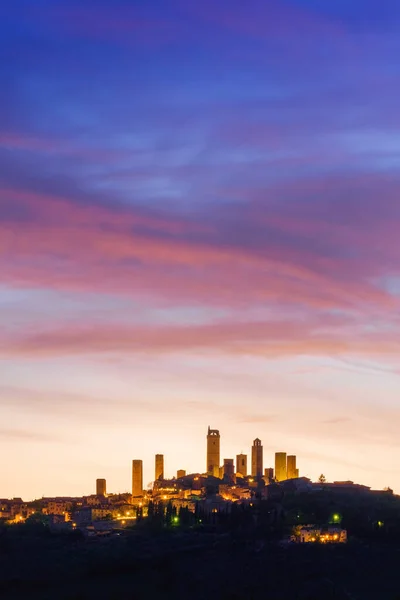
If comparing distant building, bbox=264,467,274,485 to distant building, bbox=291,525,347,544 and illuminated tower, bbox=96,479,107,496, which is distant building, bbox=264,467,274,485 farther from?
distant building, bbox=291,525,347,544

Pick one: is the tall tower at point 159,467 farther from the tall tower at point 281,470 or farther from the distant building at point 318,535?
the distant building at point 318,535

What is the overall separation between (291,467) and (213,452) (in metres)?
11.0

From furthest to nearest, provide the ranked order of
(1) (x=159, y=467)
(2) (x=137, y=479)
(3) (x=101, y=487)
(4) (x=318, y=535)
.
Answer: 1. (3) (x=101, y=487)
2. (1) (x=159, y=467)
3. (2) (x=137, y=479)
4. (4) (x=318, y=535)

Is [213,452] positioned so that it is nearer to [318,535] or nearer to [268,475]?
[268,475]

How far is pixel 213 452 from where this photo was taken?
570ft

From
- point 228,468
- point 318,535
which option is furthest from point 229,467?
point 318,535

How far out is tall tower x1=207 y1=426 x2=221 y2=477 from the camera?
170875mm

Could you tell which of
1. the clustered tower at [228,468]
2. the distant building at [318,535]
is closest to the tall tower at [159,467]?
the clustered tower at [228,468]

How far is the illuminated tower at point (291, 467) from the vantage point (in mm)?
168125

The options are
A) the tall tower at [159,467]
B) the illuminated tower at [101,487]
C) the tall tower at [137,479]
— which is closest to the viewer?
the tall tower at [137,479]

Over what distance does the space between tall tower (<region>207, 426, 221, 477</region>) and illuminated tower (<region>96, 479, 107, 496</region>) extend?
14242 mm

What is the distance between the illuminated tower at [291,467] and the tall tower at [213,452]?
946 cm

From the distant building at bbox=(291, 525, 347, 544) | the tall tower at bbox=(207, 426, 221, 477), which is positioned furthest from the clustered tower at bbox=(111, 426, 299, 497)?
the distant building at bbox=(291, 525, 347, 544)

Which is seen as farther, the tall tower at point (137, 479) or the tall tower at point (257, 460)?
the tall tower at point (257, 460)
